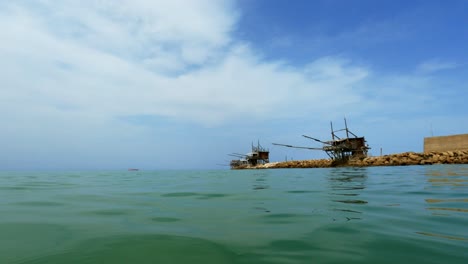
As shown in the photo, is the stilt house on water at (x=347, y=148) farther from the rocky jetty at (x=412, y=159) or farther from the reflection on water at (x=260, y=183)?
the reflection on water at (x=260, y=183)

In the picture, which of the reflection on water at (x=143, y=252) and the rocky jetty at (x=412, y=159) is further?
the rocky jetty at (x=412, y=159)

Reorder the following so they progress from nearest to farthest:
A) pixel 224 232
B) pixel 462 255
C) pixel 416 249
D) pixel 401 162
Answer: pixel 462 255
pixel 416 249
pixel 224 232
pixel 401 162

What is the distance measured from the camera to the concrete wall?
3941 centimetres

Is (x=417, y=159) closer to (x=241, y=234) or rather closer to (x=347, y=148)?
(x=347, y=148)

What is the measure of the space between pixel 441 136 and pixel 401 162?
9.52m

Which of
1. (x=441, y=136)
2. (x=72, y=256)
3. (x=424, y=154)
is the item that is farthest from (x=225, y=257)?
(x=441, y=136)

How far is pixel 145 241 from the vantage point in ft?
10.4

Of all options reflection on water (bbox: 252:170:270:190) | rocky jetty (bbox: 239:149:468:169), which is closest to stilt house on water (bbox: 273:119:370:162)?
rocky jetty (bbox: 239:149:468:169)

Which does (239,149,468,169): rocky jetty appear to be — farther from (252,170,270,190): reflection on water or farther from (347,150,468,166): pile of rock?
(252,170,270,190): reflection on water

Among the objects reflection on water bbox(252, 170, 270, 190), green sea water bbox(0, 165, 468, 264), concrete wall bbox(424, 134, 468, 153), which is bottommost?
reflection on water bbox(252, 170, 270, 190)

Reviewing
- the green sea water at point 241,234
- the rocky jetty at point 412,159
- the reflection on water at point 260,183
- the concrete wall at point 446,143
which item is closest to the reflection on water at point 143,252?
the green sea water at point 241,234

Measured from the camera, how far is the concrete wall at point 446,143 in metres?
39.4

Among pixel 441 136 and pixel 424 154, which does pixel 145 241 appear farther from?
pixel 441 136

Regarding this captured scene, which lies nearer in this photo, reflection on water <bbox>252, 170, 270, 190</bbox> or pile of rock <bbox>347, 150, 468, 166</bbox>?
reflection on water <bbox>252, 170, 270, 190</bbox>
